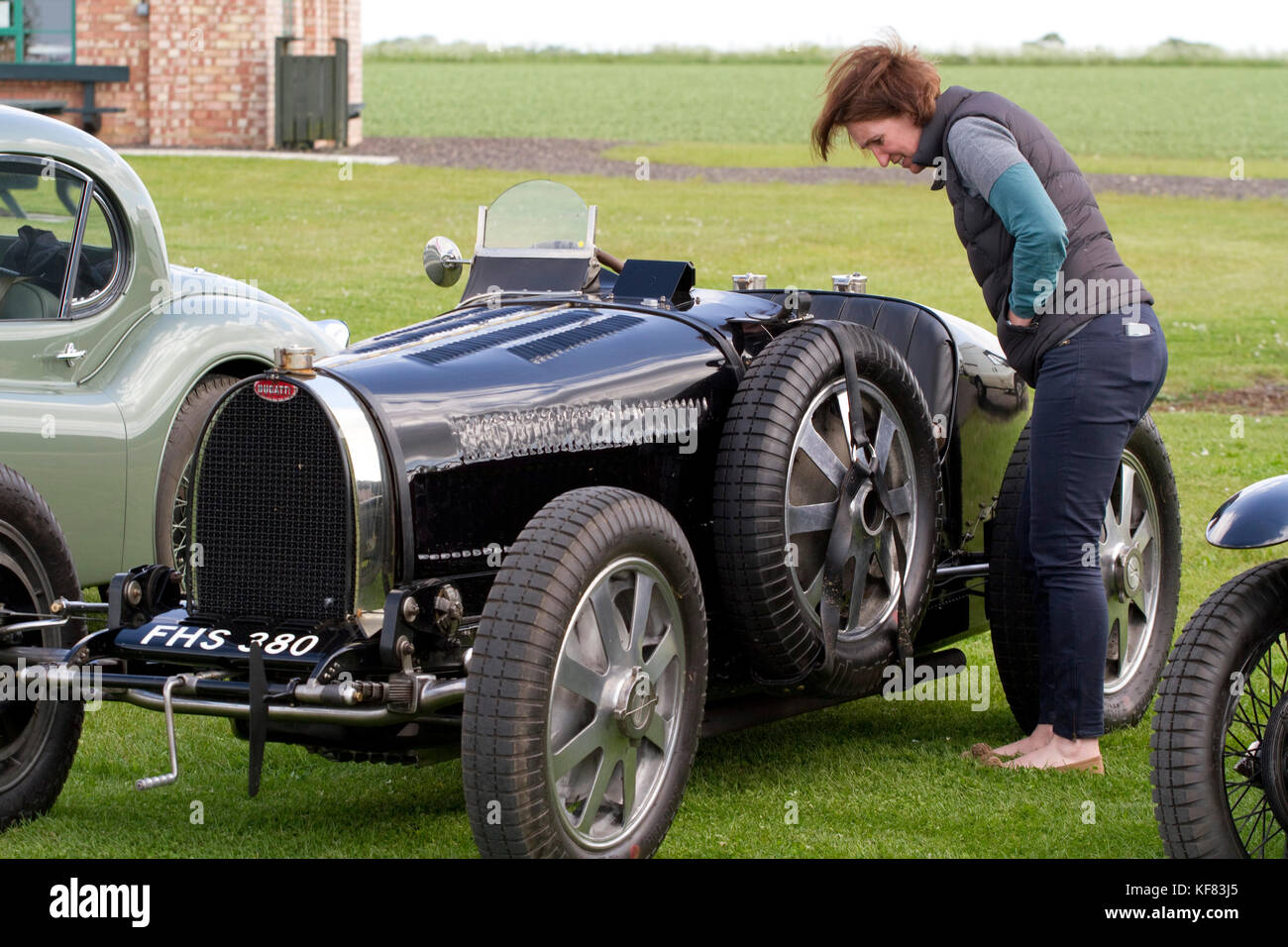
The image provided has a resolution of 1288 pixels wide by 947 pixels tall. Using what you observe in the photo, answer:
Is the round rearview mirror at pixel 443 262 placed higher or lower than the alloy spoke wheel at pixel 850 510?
higher

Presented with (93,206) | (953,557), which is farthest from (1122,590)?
(93,206)

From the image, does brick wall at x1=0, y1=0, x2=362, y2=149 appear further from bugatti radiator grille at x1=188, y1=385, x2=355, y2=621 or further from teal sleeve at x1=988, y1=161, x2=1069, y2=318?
teal sleeve at x1=988, y1=161, x2=1069, y2=318

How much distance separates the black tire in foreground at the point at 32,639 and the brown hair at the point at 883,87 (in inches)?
103

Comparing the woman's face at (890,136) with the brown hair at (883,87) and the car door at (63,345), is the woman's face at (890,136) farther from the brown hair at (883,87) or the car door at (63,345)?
the car door at (63,345)

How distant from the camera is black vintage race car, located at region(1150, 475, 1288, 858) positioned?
397cm

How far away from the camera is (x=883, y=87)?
199 inches

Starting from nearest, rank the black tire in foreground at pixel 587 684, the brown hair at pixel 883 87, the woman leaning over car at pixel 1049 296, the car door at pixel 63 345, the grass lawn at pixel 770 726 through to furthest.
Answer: the black tire in foreground at pixel 587 684
the grass lawn at pixel 770 726
the woman leaning over car at pixel 1049 296
the brown hair at pixel 883 87
the car door at pixel 63 345

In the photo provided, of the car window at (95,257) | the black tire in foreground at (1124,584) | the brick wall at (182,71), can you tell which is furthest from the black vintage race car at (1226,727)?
the brick wall at (182,71)

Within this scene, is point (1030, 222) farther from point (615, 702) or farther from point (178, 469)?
point (178, 469)

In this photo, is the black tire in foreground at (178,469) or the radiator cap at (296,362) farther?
the black tire in foreground at (178,469)

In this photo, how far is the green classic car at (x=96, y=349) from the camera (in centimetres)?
612

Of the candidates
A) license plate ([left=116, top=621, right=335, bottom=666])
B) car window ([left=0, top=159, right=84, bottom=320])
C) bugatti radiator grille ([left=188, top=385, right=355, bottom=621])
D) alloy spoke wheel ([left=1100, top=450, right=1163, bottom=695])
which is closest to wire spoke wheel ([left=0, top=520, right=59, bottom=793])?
license plate ([left=116, top=621, right=335, bottom=666])

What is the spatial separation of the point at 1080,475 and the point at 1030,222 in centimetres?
76
